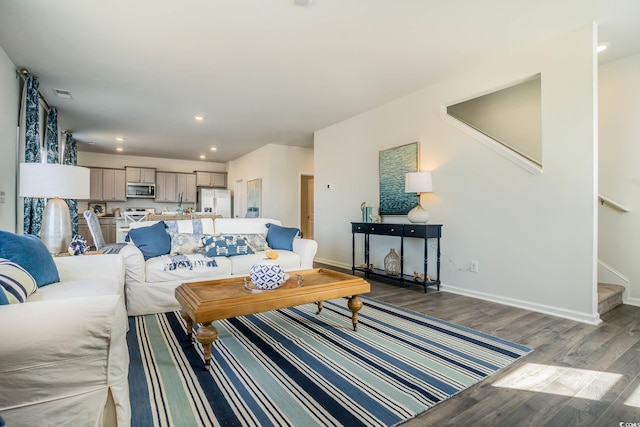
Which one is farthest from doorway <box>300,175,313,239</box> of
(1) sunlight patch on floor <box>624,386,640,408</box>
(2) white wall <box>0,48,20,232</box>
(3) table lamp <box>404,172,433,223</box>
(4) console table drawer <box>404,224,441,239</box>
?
(1) sunlight patch on floor <box>624,386,640,408</box>

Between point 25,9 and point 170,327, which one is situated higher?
point 25,9

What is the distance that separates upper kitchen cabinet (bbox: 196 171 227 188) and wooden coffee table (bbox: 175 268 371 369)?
769 cm

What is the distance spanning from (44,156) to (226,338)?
443 centimetres

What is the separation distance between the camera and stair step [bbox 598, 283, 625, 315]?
2912 mm

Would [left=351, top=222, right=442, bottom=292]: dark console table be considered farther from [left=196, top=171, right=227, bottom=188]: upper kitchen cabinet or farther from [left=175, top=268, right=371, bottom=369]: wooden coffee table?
[left=196, top=171, right=227, bottom=188]: upper kitchen cabinet

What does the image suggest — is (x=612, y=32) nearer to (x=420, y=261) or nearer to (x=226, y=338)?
(x=420, y=261)

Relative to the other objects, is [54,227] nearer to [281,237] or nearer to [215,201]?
[281,237]

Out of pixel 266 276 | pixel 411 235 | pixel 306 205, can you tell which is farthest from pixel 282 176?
pixel 266 276

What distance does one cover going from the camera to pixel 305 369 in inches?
73.1

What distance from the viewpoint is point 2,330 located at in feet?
2.97

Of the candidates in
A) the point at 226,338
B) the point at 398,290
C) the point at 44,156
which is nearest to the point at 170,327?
the point at 226,338

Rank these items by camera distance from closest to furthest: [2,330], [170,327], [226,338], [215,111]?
[2,330] < [226,338] < [170,327] < [215,111]

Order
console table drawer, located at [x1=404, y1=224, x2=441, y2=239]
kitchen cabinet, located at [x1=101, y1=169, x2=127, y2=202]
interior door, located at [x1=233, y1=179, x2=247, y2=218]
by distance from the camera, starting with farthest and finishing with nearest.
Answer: interior door, located at [x1=233, y1=179, x2=247, y2=218] < kitchen cabinet, located at [x1=101, y1=169, x2=127, y2=202] < console table drawer, located at [x1=404, y1=224, x2=441, y2=239]

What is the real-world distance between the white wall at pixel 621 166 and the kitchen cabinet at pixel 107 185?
979cm
